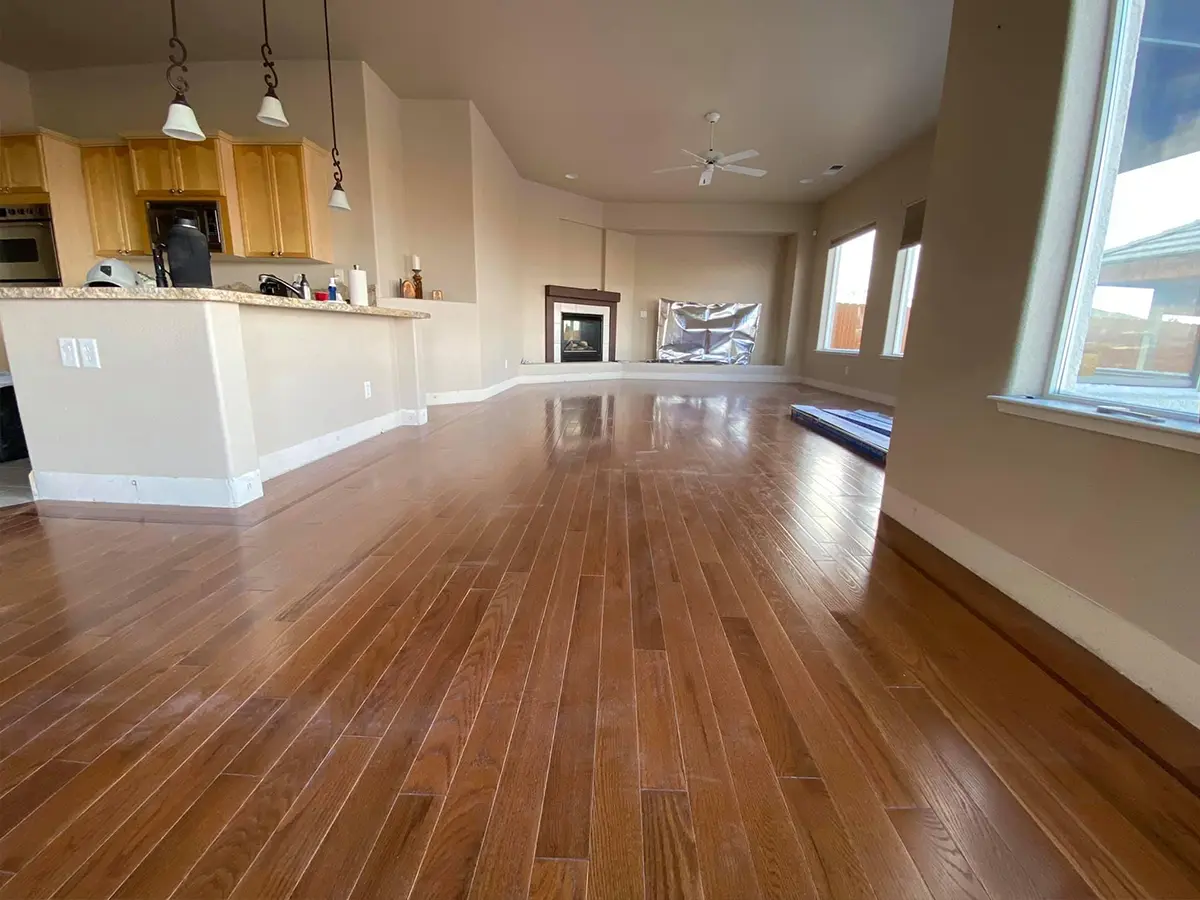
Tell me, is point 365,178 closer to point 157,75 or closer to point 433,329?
point 433,329

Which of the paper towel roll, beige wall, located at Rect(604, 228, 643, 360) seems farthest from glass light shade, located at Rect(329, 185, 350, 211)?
beige wall, located at Rect(604, 228, 643, 360)

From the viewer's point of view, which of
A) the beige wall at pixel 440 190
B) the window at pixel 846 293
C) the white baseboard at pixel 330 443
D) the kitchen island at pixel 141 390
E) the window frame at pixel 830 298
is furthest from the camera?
the window frame at pixel 830 298

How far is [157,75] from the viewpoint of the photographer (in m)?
4.74

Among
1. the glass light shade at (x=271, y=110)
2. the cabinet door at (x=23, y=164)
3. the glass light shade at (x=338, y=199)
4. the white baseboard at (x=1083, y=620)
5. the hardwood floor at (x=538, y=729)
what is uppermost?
the cabinet door at (x=23, y=164)

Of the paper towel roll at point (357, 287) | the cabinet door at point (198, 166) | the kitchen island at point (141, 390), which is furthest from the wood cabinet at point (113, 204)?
the kitchen island at point (141, 390)

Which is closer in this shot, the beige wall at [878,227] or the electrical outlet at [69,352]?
the electrical outlet at [69,352]

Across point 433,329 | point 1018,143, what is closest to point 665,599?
point 1018,143

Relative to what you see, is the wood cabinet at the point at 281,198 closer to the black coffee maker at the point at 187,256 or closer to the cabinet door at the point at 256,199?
the cabinet door at the point at 256,199

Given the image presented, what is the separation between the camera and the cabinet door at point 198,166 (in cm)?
450

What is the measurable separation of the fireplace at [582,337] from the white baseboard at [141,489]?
7171 mm

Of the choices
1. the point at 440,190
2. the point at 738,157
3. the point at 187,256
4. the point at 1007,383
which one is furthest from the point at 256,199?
the point at 1007,383

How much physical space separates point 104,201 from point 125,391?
13.5 ft

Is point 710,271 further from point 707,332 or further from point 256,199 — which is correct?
point 256,199

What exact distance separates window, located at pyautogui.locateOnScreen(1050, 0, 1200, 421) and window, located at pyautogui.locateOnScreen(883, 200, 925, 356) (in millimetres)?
4981
